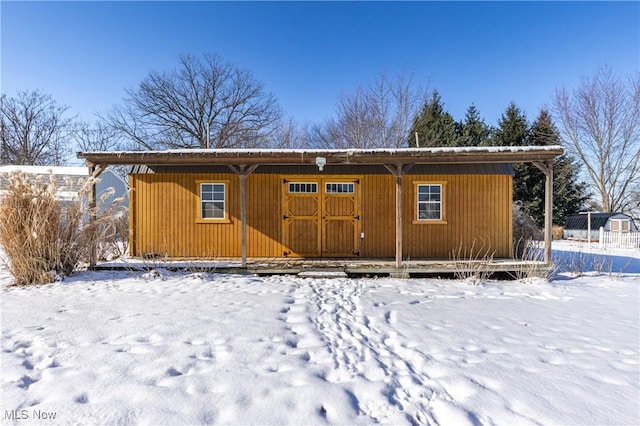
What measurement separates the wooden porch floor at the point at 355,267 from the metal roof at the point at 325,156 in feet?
7.54

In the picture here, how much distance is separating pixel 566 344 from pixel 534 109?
1014 inches

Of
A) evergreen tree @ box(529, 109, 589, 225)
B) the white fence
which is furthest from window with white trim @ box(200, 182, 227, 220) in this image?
evergreen tree @ box(529, 109, 589, 225)

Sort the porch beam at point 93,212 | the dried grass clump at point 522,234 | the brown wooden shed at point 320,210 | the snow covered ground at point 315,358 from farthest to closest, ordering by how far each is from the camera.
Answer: the dried grass clump at point 522,234
the brown wooden shed at point 320,210
the porch beam at point 93,212
the snow covered ground at point 315,358

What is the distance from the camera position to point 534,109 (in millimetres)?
23062

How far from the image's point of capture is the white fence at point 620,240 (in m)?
14.6

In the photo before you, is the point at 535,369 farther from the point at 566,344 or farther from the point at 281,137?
the point at 281,137

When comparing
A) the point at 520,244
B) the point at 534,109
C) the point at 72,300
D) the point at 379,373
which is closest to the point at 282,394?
the point at 379,373

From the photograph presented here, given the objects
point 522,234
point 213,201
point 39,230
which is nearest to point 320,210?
point 213,201

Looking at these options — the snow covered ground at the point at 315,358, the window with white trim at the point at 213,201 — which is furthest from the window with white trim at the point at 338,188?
the snow covered ground at the point at 315,358

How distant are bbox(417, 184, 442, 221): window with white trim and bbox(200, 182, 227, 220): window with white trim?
5.25m

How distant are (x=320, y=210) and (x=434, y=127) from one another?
56.8 ft

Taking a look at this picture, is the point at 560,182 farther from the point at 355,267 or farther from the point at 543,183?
the point at 355,267

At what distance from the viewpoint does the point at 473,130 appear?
76.7 feet

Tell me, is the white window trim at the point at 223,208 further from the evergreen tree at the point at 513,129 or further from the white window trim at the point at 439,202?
the evergreen tree at the point at 513,129
